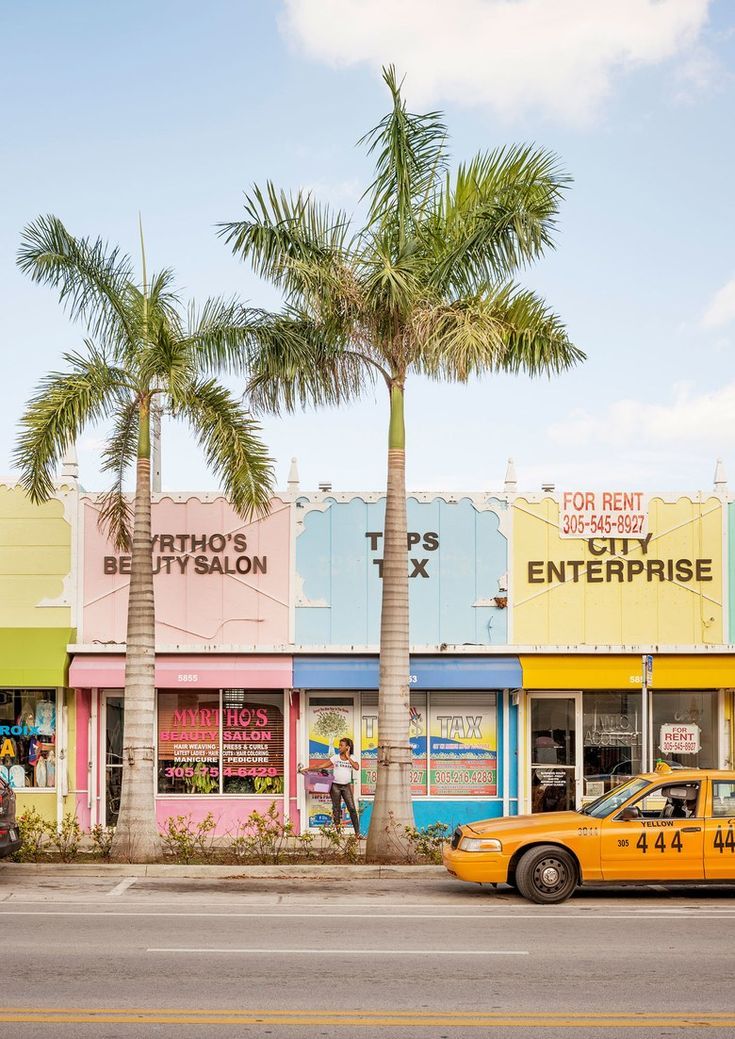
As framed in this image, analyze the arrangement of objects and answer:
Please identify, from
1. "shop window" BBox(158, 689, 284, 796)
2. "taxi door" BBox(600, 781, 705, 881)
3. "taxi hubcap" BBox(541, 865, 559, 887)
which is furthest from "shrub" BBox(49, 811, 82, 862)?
"taxi door" BBox(600, 781, 705, 881)

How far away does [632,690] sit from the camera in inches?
826

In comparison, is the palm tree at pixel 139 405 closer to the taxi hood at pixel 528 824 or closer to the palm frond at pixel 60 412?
the palm frond at pixel 60 412

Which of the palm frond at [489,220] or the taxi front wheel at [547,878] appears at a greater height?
the palm frond at [489,220]

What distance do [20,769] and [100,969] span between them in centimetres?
1163

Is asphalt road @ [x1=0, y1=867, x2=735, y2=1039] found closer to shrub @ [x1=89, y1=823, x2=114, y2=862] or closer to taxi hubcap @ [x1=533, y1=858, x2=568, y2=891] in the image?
taxi hubcap @ [x1=533, y1=858, x2=568, y2=891]

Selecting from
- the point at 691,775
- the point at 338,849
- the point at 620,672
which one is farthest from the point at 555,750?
the point at 691,775

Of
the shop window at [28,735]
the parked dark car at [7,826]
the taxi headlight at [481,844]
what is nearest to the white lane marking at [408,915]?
the taxi headlight at [481,844]

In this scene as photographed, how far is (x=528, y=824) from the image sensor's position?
13711mm

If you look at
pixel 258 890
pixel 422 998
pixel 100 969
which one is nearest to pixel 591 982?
pixel 422 998

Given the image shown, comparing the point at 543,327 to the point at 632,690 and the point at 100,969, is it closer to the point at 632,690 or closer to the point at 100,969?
the point at 632,690

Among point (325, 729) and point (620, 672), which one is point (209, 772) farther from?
point (620, 672)

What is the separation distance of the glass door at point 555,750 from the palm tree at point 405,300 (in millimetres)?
4628

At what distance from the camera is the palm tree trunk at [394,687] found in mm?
16656

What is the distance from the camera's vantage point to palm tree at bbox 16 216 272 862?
54.9ft
